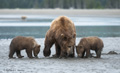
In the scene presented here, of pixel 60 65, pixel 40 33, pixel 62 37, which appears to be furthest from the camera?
pixel 40 33

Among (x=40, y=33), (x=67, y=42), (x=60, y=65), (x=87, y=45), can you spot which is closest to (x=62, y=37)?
(x=67, y=42)

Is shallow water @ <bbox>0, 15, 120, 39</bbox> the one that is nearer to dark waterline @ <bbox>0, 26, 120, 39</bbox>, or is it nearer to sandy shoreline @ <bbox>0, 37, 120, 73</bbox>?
dark waterline @ <bbox>0, 26, 120, 39</bbox>

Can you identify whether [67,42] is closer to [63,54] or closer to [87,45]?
[63,54]

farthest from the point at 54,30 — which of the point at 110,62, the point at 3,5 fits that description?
the point at 3,5

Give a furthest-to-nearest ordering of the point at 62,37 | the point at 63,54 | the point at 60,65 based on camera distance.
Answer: the point at 63,54 < the point at 62,37 < the point at 60,65

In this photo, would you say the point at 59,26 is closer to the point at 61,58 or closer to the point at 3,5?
Answer: the point at 61,58

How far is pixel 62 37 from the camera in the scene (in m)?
12.2

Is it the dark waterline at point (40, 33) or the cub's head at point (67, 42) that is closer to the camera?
the cub's head at point (67, 42)

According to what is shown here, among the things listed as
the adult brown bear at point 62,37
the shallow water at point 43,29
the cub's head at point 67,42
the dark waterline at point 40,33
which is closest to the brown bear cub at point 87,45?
the adult brown bear at point 62,37

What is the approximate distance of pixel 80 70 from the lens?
33.6 feet

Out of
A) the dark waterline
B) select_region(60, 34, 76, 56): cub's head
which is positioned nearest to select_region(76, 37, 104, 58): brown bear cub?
select_region(60, 34, 76, 56): cub's head

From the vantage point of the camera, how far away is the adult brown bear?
12.2 meters

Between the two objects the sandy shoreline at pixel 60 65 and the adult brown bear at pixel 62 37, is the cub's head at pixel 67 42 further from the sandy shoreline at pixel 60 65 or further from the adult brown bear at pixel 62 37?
the sandy shoreline at pixel 60 65

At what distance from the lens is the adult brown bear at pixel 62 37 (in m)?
12.2
